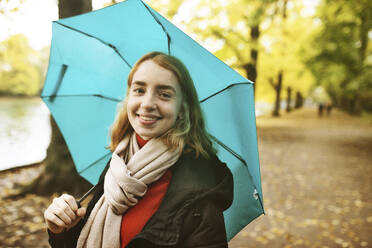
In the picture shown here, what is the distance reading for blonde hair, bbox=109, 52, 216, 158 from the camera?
1552mm

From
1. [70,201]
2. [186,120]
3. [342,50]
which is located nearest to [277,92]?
[342,50]

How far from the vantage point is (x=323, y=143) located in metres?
12.7

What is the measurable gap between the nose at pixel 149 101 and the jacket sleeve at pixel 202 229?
0.60 m

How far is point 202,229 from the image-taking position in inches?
52.7

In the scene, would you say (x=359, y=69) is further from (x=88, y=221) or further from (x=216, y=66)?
(x=88, y=221)

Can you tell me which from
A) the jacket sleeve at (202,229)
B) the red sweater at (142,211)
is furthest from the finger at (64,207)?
the jacket sleeve at (202,229)

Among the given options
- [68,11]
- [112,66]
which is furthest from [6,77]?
[112,66]

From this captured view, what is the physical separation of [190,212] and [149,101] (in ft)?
2.09

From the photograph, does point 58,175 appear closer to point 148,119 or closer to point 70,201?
point 70,201

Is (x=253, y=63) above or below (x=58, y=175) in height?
above

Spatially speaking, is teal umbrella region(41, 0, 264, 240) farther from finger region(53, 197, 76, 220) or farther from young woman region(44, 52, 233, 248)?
finger region(53, 197, 76, 220)

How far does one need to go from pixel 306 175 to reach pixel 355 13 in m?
5.63

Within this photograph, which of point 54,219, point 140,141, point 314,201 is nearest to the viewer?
point 54,219

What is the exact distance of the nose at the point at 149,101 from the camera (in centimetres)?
150
